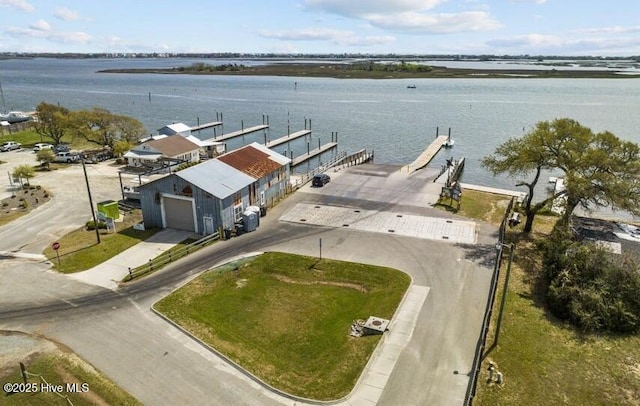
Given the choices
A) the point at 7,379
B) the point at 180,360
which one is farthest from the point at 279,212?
the point at 7,379

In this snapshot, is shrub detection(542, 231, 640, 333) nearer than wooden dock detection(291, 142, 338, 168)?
Yes

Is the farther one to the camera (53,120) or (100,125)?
(53,120)

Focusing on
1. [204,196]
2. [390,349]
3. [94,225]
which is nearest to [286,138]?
[204,196]

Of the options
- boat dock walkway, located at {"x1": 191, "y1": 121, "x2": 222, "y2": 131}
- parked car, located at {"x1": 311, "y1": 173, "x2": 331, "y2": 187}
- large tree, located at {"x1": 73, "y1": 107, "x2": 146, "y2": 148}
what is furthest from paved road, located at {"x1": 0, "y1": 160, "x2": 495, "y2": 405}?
boat dock walkway, located at {"x1": 191, "y1": 121, "x2": 222, "y2": 131}

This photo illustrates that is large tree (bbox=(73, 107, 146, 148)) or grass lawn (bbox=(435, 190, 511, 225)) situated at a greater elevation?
large tree (bbox=(73, 107, 146, 148))

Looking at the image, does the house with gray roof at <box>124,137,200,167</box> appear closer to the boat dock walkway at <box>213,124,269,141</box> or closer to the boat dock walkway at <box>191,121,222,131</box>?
the boat dock walkway at <box>213,124,269,141</box>

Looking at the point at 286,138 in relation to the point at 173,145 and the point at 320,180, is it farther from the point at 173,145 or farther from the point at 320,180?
the point at 320,180
